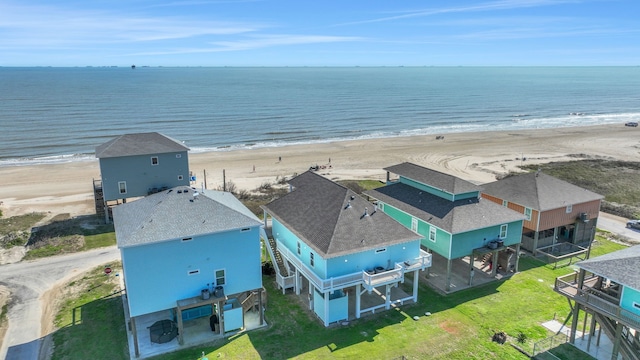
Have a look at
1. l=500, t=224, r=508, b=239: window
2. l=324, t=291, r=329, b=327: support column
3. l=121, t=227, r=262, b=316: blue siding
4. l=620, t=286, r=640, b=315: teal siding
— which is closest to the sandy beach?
l=121, t=227, r=262, b=316: blue siding

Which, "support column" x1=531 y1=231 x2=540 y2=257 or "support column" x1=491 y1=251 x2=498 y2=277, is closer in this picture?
"support column" x1=491 y1=251 x2=498 y2=277

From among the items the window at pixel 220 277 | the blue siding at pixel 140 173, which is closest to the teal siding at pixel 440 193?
the window at pixel 220 277

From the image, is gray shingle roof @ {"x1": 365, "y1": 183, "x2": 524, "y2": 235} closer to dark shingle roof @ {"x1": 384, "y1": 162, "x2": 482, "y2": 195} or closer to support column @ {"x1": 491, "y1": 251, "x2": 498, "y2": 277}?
dark shingle roof @ {"x1": 384, "y1": 162, "x2": 482, "y2": 195}

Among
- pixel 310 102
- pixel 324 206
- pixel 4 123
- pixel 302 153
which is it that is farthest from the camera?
pixel 310 102

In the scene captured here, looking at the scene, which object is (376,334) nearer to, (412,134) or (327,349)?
(327,349)

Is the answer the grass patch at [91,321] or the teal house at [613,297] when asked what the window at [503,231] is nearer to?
the teal house at [613,297]

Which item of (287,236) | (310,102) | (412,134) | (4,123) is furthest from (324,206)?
(310,102)
